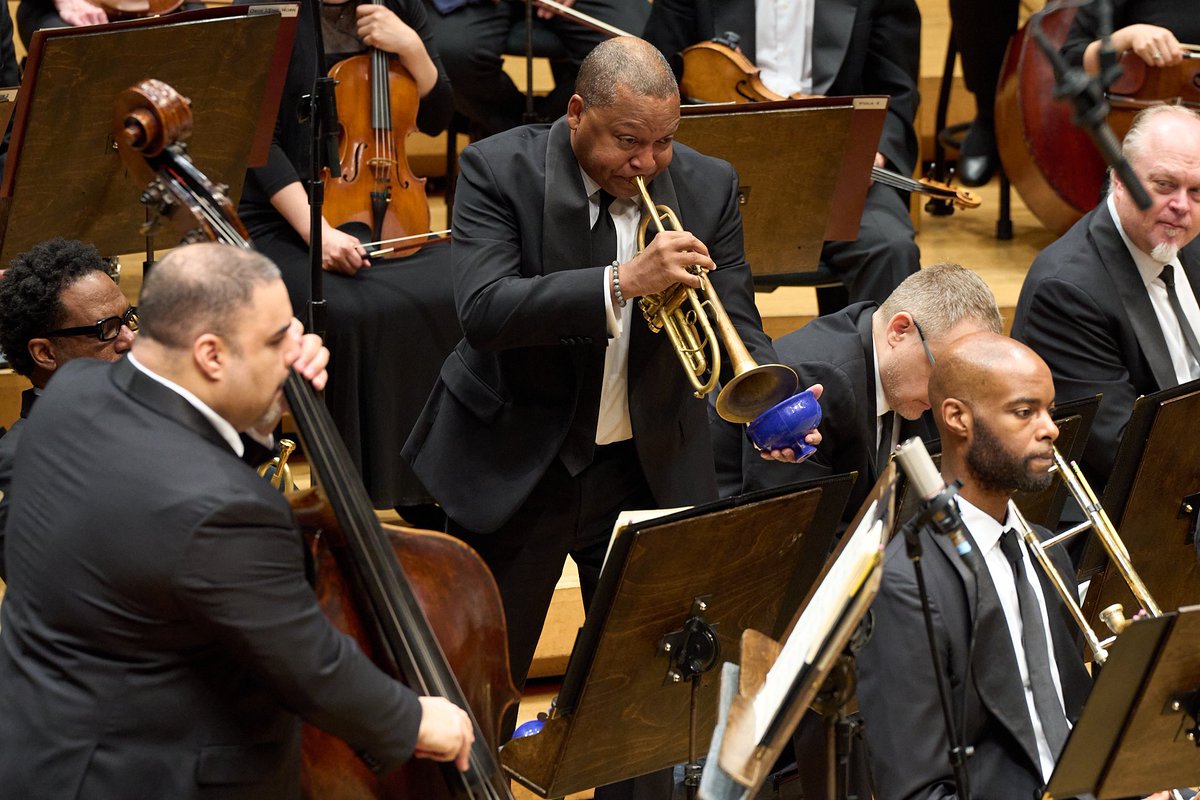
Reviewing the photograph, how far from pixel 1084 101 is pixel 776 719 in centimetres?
96

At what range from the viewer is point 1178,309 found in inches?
165

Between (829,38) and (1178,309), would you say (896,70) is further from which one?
(1178,309)

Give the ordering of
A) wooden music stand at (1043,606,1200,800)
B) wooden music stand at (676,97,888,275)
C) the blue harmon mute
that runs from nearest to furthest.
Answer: wooden music stand at (1043,606,1200,800), the blue harmon mute, wooden music stand at (676,97,888,275)

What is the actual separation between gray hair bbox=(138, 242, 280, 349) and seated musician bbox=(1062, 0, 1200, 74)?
3297 mm

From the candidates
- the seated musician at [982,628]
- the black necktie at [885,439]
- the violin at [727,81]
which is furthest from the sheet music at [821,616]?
the violin at [727,81]

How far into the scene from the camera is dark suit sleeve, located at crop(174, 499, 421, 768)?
208cm

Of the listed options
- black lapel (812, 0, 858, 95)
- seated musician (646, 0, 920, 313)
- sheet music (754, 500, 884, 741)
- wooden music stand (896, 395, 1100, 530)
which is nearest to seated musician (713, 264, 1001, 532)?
wooden music stand (896, 395, 1100, 530)

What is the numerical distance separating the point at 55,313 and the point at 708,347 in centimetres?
132

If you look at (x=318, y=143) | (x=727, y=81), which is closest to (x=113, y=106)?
(x=318, y=143)

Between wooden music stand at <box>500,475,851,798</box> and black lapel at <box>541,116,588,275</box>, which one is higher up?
black lapel at <box>541,116,588,275</box>

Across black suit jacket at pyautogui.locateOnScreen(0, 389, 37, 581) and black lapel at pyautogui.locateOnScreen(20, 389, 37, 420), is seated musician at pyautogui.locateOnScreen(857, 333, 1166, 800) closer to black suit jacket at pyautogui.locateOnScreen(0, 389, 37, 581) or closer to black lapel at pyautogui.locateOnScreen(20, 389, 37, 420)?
black suit jacket at pyautogui.locateOnScreen(0, 389, 37, 581)

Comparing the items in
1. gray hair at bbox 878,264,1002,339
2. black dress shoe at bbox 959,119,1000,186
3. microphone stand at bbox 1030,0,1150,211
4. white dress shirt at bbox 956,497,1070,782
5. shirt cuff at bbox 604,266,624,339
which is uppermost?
microphone stand at bbox 1030,0,1150,211

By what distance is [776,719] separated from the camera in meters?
1.98

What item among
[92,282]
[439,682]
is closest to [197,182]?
[92,282]
